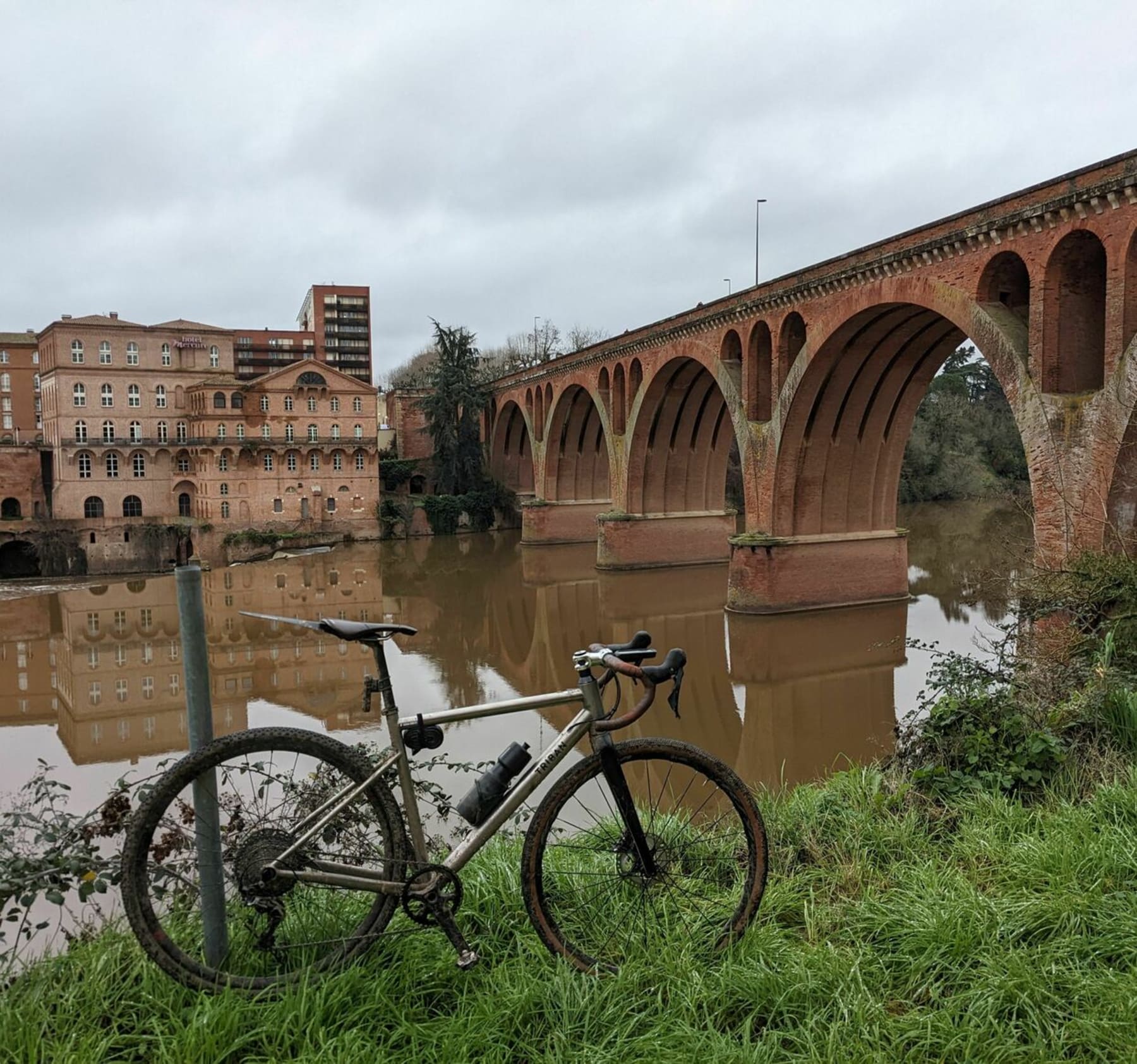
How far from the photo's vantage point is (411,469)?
47375mm

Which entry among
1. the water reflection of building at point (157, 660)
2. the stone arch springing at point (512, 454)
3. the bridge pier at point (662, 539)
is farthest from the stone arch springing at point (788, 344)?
the stone arch springing at point (512, 454)

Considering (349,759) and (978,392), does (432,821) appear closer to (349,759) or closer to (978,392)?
(349,759)

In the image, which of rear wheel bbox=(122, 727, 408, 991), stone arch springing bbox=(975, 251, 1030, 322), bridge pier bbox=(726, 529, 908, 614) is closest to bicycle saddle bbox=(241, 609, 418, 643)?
rear wheel bbox=(122, 727, 408, 991)

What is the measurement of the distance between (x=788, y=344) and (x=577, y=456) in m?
17.7

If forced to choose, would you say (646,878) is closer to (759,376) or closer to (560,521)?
(759,376)

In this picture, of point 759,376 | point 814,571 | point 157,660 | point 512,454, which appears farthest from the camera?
point 512,454

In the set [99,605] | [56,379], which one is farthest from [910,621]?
[56,379]

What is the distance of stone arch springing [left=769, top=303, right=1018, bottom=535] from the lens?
2036cm

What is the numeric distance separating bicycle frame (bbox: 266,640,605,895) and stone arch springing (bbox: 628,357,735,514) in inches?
1021

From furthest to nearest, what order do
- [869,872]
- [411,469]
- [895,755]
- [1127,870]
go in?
[411,469], [895,755], [869,872], [1127,870]

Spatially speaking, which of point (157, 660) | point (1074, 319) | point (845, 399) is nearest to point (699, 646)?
point (845, 399)

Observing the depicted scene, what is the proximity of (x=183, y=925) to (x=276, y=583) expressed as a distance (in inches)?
1085

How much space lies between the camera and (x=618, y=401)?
3081 centimetres

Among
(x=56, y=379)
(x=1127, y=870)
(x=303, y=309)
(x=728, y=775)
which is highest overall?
(x=303, y=309)
